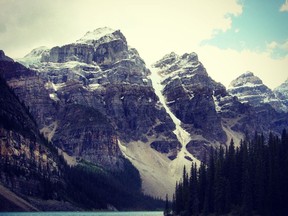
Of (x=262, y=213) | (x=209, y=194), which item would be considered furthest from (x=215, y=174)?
(x=262, y=213)

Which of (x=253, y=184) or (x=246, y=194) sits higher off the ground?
(x=253, y=184)

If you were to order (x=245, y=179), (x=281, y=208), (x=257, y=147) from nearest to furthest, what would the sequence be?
(x=281, y=208) → (x=245, y=179) → (x=257, y=147)

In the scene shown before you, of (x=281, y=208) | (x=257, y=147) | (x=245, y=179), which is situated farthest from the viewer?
(x=257, y=147)

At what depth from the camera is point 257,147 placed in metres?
193

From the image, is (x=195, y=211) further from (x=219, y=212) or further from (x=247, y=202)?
(x=247, y=202)

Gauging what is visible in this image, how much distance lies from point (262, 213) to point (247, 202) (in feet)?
21.1

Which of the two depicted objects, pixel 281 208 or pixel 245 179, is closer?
pixel 281 208

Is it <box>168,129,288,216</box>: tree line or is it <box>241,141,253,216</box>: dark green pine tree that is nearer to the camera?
<box>168,129,288,216</box>: tree line

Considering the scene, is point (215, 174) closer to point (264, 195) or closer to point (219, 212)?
point (219, 212)

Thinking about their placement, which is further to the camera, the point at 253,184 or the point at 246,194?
the point at 253,184

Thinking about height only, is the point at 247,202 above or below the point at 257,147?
below

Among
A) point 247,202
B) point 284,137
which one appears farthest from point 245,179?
point 284,137

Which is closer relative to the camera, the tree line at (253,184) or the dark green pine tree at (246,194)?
the tree line at (253,184)

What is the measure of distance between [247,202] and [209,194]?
2883 centimetres
